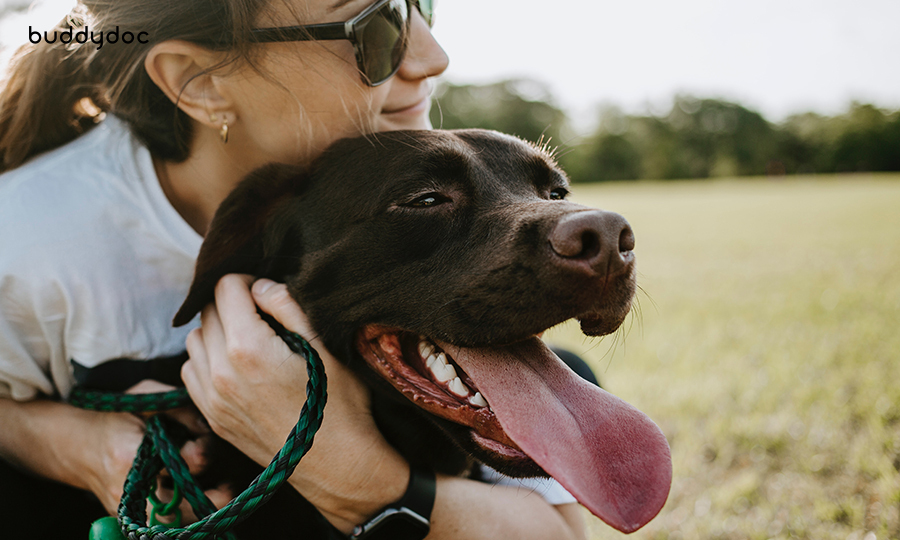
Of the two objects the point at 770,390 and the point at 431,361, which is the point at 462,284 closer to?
the point at 431,361

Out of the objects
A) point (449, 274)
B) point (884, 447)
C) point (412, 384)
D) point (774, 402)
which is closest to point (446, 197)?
point (449, 274)

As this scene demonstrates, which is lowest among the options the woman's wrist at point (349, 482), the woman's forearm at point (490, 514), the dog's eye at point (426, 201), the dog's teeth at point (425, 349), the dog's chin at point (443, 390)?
the woman's forearm at point (490, 514)

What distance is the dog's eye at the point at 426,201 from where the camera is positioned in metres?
1.91

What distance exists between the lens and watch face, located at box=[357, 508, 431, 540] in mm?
1835

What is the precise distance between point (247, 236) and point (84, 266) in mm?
540

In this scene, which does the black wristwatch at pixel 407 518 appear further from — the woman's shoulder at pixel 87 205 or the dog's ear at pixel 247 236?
the woman's shoulder at pixel 87 205

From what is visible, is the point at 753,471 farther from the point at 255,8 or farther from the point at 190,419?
the point at 255,8

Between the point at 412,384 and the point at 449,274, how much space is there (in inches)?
14.3

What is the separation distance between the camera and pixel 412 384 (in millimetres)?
1819

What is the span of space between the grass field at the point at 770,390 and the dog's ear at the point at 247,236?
125 cm

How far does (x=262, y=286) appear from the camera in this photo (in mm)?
2092

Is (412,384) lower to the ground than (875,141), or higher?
higher

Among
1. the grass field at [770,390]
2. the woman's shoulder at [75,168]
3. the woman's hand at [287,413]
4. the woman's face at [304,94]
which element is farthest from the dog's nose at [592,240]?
the woman's shoulder at [75,168]

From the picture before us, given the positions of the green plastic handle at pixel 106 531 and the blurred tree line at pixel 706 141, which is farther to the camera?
the blurred tree line at pixel 706 141
